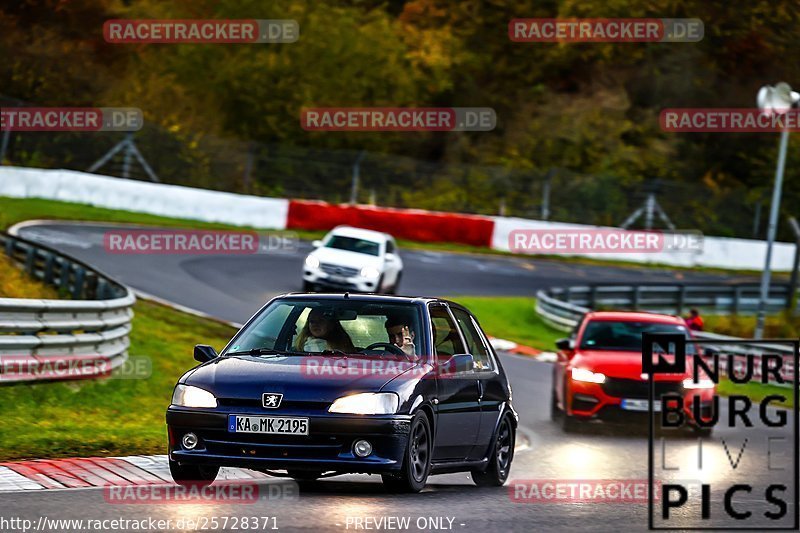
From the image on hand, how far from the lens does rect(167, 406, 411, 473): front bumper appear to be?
30.3 feet

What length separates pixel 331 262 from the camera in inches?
1134

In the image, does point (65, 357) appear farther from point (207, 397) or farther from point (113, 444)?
point (207, 397)

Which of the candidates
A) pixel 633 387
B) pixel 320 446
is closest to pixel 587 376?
pixel 633 387

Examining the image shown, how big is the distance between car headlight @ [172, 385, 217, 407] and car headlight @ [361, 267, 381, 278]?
19212 mm

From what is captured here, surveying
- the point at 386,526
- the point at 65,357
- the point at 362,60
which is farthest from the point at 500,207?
the point at 386,526

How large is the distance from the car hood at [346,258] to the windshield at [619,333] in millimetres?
10963

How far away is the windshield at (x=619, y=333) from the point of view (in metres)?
17.9

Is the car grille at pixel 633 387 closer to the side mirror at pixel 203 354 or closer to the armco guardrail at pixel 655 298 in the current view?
the side mirror at pixel 203 354

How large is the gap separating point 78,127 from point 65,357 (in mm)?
33426

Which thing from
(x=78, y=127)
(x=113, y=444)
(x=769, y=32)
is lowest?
(x=113, y=444)

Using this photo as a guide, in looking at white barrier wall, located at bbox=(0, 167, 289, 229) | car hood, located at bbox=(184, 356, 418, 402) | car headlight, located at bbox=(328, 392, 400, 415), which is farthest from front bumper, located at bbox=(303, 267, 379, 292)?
car headlight, located at bbox=(328, 392, 400, 415)

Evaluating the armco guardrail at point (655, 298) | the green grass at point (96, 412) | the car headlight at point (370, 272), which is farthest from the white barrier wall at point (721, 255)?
the green grass at point (96, 412)

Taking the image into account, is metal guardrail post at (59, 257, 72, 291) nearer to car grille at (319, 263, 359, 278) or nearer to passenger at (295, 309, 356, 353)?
car grille at (319, 263, 359, 278)

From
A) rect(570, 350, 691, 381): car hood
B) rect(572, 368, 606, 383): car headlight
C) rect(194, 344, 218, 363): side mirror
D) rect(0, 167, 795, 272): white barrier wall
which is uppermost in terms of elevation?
rect(0, 167, 795, 272): white barrier wall
